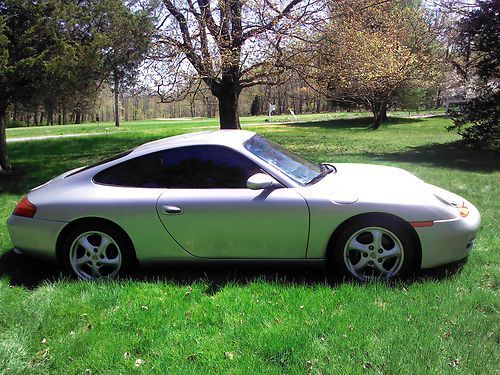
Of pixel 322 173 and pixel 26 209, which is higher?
pixel 322 173

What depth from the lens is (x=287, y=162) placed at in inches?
177

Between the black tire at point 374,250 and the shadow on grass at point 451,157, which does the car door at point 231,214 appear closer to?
the black tire at point 374,250

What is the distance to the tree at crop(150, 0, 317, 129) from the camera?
13445 mm

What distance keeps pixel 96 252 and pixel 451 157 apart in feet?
39.2

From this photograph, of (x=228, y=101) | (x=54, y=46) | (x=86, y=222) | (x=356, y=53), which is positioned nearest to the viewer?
(x=86, y=222)

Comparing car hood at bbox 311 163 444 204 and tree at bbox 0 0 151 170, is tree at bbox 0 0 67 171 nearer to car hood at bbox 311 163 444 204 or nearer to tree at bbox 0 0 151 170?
tree at bbox 0 0 151 170

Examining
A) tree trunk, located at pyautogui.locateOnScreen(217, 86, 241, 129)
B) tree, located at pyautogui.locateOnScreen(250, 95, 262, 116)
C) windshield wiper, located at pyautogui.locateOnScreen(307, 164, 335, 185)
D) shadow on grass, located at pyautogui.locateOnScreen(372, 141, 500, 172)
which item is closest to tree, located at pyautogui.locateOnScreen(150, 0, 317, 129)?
tree trunk, located at pyautogui.locateOnScreen(217, 86, 241, 129)

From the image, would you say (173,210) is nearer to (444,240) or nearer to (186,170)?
(186,170)

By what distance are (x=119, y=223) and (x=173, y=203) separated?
21.2 inches

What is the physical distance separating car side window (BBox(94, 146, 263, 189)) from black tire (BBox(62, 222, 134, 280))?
19.2 inches

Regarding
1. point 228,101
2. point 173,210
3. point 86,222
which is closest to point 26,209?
point 86,222

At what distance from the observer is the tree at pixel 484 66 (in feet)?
47.1

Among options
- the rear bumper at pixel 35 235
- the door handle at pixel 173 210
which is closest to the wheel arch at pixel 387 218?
the door handle at pixel 173 210

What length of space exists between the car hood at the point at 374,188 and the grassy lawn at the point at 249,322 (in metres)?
0.71
